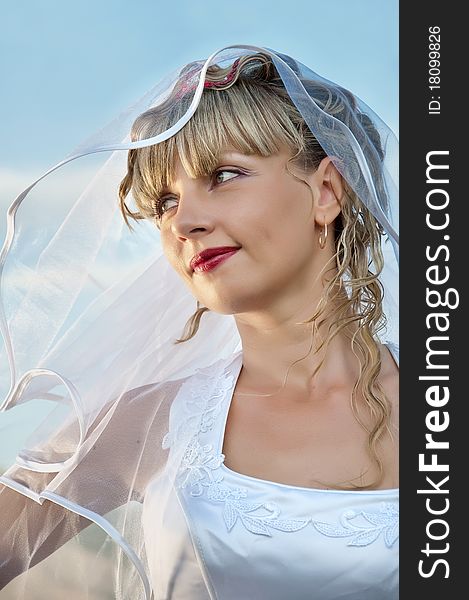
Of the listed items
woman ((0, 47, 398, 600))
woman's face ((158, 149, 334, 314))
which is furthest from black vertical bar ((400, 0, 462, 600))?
woman's face ((158, 149, 334, 314))

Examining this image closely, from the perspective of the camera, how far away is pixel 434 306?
125cm

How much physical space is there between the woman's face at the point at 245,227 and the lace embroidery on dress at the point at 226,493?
0.18 metres

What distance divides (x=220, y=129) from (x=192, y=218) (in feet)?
0.43

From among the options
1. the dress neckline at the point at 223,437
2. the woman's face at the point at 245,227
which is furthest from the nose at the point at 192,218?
the dress neckline at the point at 223,437

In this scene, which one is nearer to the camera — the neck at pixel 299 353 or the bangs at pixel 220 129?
the bangs at pixel 220 129

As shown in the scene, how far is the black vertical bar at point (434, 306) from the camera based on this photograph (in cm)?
121

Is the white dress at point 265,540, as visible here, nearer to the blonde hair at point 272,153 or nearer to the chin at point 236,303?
the blonde hair at point 272,153

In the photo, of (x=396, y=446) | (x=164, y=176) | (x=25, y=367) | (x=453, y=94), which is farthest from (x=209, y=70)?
(x=396, y=446)

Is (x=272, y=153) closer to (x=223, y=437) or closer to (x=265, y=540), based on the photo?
(x=223, y=437)

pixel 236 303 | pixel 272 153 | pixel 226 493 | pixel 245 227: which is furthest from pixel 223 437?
pixel 272 153

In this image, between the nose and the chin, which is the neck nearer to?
the chin

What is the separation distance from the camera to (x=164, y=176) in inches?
51.1

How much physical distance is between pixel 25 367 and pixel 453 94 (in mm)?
721

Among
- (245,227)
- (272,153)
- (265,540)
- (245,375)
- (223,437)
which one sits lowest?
(265,540)
